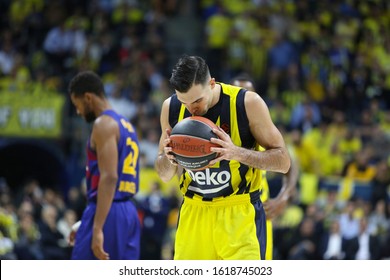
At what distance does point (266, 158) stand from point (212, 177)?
43cm

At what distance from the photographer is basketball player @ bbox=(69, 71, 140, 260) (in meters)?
6.46

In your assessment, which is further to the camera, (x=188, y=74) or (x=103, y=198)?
(x=103, y=198)

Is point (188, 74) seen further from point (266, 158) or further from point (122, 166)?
point (122, 166)

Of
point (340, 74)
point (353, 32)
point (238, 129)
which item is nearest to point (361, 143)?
point (340, 74)

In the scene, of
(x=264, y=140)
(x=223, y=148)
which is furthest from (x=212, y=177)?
(x=223, y=148)

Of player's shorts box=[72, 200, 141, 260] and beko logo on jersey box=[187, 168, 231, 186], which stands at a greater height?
beko logo on jersey box=[187, 168, 231, 186]

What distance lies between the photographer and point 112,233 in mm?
6676

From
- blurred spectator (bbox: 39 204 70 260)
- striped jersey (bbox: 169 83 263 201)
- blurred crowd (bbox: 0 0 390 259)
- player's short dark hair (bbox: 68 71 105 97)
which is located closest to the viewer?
striped jersey (bbox: 169 83 263 201)

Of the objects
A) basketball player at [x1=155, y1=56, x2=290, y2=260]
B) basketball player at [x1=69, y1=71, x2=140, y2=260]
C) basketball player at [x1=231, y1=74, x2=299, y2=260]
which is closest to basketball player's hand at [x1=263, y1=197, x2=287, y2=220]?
basketball player at [x1=231, y1=74, x2=299, y2=260]

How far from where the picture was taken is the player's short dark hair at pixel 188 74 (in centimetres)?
498

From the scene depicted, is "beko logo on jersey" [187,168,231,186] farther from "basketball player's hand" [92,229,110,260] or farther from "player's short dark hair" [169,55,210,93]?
"basketball player's hand" [92,229,110,260]

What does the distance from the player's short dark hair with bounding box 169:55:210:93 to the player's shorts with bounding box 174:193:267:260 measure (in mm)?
868

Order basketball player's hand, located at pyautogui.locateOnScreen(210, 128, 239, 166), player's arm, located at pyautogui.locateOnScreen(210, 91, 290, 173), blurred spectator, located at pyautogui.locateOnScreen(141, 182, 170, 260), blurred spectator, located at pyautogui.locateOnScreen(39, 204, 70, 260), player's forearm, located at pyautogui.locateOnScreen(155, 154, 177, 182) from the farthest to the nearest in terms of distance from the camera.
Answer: blurred spectator, located at pyautogui.locateOnScreen(141, 182, 170, 260), blurred spectator, located at pyautogui.locateOnScreen(39, 204, 70, 260), player's forearm, located at pyautogui.locateOnScreen(155, 154, 177, 182), player's arm, located at pyautogui.locateOnScreen(210, 91, 290, 173), basketball player's hand, located at pyautogui.locateOnScreen(210, 128, 239, 166)
